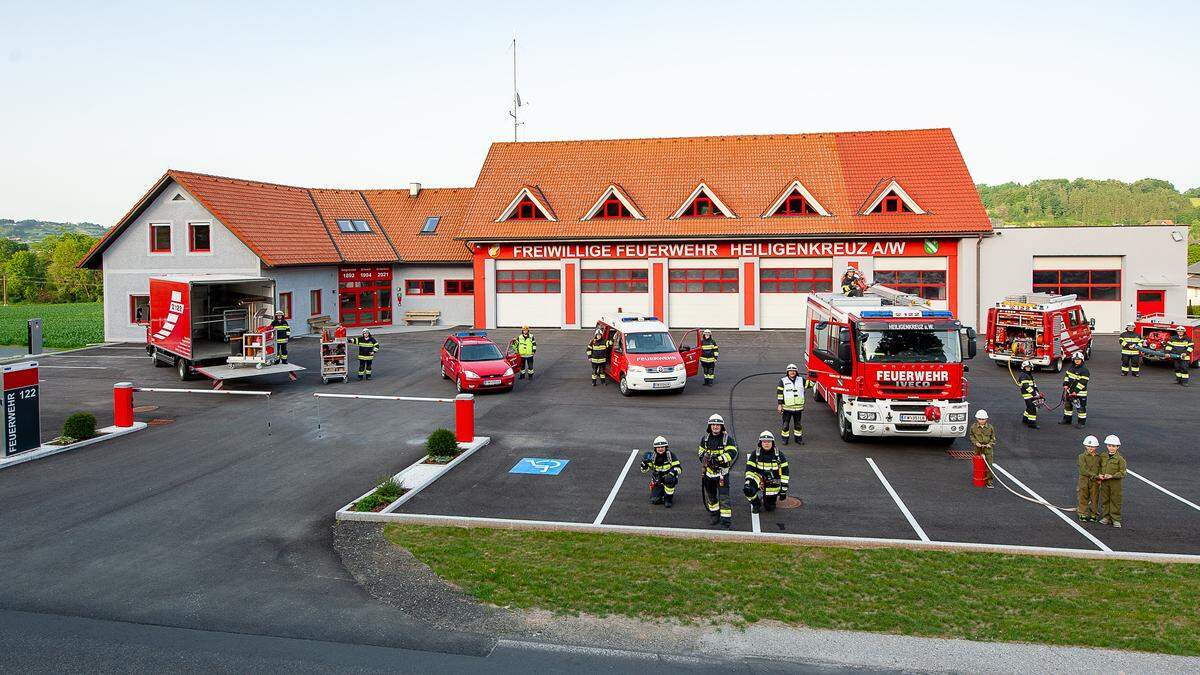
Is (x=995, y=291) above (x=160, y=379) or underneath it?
above

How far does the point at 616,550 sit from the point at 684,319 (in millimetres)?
30466

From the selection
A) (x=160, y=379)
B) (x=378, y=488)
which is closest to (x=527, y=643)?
(x=378, y=488)

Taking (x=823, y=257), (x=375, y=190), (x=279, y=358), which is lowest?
(x=279, y=358)

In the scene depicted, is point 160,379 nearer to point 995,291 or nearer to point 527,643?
point 527,643

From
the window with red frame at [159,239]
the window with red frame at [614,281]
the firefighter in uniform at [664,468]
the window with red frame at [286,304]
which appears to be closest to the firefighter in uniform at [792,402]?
the firefighter in uniform at [664,468]

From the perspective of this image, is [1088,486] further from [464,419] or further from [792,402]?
[464,419]

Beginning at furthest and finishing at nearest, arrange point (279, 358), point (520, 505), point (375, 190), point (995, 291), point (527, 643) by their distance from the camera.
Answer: point (375, 190) < point (995, 291) < point (279, 358) < point (520, 505) < point (527, 643)

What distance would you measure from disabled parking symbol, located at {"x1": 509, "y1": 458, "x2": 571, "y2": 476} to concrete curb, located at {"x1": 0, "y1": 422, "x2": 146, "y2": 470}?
32.0 ft

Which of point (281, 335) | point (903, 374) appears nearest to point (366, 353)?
A: point (281, 335)

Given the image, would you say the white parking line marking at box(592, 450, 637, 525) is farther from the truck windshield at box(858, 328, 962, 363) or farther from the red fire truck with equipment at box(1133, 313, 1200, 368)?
the red fire truck with equipment at box(1133, 313, 1200, 368)

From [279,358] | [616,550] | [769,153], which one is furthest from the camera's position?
[769,153]

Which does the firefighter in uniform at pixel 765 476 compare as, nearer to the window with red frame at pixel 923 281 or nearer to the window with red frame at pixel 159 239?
the window with red frame at pixel 923 281

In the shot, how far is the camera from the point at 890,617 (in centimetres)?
988

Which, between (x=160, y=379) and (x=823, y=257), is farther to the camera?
(x=823, y=257)
